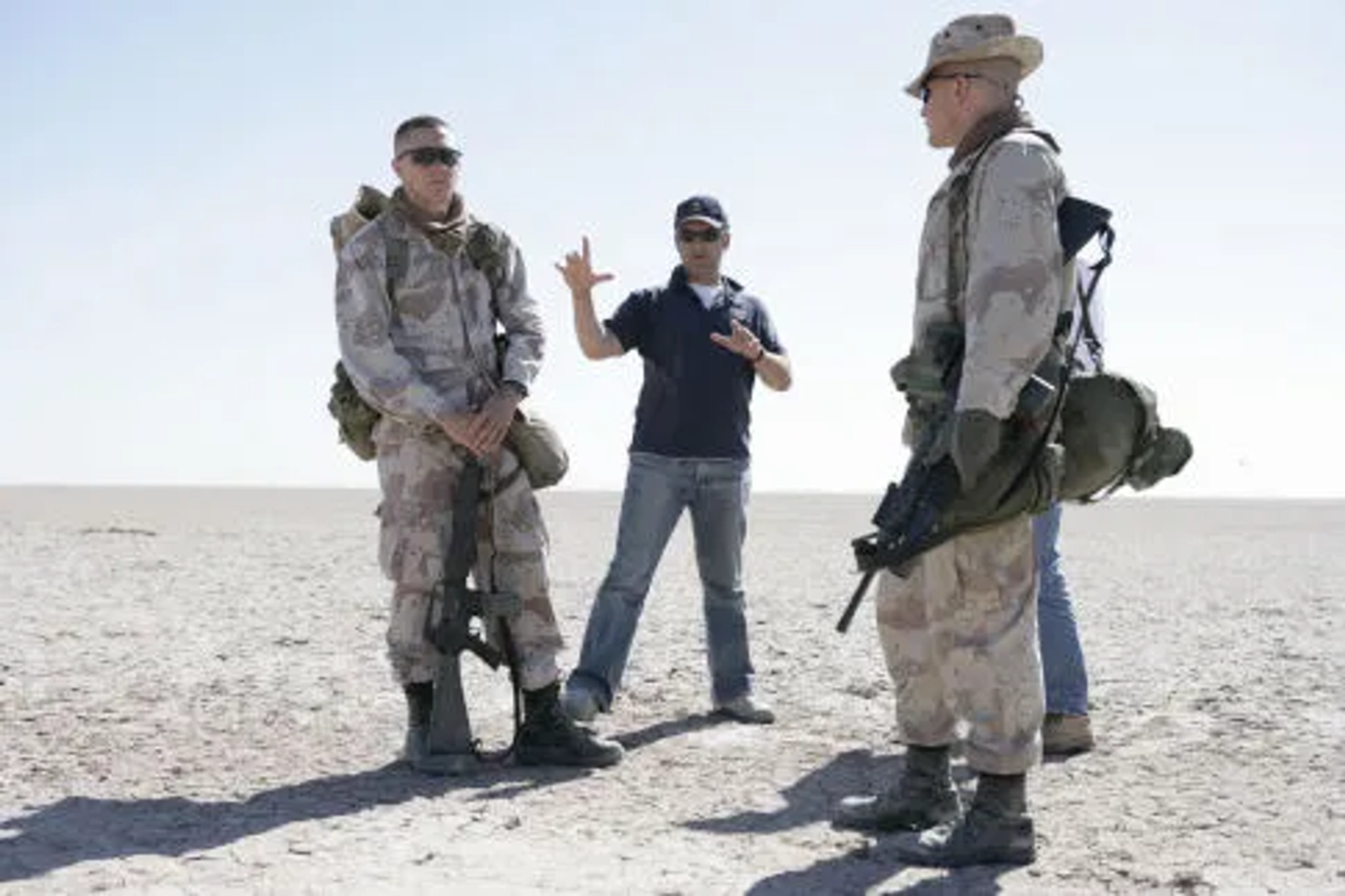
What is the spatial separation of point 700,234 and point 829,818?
2.81 m

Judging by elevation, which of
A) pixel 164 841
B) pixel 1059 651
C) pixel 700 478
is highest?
pixel 700 478

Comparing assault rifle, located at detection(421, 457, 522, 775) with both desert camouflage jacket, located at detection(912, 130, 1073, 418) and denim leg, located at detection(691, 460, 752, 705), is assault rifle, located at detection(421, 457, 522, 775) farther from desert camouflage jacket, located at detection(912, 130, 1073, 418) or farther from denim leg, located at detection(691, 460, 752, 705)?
desert camouflage jacket, located at detection(912, 130, 1073, 418)

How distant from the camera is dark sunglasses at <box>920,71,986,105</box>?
179 inches

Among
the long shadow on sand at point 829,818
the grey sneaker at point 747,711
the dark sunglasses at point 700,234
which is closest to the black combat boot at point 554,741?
the long shadow on sand at point 829,818

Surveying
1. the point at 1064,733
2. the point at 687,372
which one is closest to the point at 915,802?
the point at 1064,733

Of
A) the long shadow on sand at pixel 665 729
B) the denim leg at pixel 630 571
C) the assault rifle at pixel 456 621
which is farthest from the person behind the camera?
the denim leg at pixel 630 571

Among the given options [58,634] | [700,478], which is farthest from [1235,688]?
[58,634]

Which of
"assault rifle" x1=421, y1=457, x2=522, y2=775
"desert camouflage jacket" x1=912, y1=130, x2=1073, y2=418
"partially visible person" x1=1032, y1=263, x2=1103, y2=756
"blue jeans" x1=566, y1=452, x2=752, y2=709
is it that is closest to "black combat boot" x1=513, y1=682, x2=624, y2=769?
"assault rifle" x1=421, y1=457, x2=522, y2=775

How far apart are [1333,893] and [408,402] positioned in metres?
3.33

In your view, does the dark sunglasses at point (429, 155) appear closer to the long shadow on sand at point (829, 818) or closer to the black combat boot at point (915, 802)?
the long shadow on sand at point (829, 818)

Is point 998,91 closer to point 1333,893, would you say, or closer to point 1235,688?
point 1333,893

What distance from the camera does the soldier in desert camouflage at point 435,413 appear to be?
18.3ft

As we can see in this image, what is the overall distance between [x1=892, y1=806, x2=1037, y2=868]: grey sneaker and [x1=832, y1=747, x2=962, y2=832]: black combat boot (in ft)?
1.03

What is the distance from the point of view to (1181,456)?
4758 millimetres
